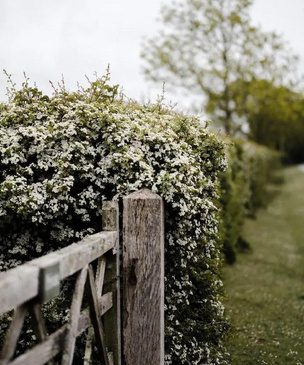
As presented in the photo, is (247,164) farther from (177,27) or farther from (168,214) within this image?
(168,214)

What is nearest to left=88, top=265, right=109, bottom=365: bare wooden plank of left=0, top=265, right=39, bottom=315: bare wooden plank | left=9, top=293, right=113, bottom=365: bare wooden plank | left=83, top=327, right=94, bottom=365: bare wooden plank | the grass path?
left=83, top=327, right=94, bottom=365: bare wooden plank

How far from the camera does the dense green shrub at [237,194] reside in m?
9.96

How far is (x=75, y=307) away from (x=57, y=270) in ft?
1.17

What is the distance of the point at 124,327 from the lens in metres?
3.70

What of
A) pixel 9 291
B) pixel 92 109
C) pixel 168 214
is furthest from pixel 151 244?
pixel 9 291

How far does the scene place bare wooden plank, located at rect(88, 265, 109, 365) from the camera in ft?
10.4

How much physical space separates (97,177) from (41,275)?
5.98 feet

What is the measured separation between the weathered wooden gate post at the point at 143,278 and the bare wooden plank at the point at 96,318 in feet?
0.92

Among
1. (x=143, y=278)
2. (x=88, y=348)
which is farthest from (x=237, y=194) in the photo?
(x=88, y=348)

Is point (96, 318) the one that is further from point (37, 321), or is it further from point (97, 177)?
point (97, 177)

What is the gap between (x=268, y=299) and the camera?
835 centimetres

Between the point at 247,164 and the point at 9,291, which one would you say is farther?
the point at 247,164

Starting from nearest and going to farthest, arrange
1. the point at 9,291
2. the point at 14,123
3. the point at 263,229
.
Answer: the point at 9,291 → the point at 14,123 → the point at 263,229

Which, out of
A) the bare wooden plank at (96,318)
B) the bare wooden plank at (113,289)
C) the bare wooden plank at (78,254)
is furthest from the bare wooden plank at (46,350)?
the bare wooden plank at (113,289)
